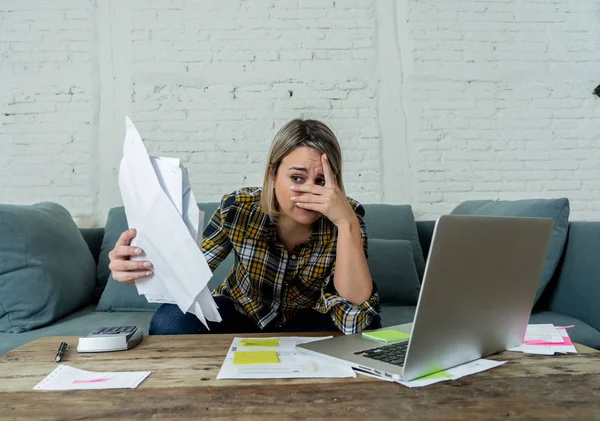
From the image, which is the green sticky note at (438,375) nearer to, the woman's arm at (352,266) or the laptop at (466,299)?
the laptop at (466,299)

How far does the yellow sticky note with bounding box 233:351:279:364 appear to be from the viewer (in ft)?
3.01

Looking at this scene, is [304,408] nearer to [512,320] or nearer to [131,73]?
[512,320]

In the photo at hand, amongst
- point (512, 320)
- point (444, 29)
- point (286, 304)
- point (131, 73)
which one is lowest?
point (286, 304)

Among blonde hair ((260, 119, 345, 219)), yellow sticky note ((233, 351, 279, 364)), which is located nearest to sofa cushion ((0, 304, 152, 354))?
blonde hair ((260, 119, 345, 219))

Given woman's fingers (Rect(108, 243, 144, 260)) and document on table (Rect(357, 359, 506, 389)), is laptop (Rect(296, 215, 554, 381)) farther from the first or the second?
woman's fingers (Rect(108, 243, 144, 260))

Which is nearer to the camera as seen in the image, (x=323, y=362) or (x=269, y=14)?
(x=323, y=362)

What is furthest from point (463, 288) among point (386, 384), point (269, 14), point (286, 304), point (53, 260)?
point (269, 14)

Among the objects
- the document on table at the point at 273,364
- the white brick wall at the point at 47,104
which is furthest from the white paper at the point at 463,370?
the white brick wall at the point at 47,104

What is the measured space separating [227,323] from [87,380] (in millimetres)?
648

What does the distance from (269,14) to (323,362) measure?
2288 millimetres

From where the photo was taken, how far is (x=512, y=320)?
37.9 inches

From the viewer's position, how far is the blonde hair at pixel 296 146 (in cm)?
145

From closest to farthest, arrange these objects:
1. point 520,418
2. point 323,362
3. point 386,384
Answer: point 520,418
point 386,384
point 323,362

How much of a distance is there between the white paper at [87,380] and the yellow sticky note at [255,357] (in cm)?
16
